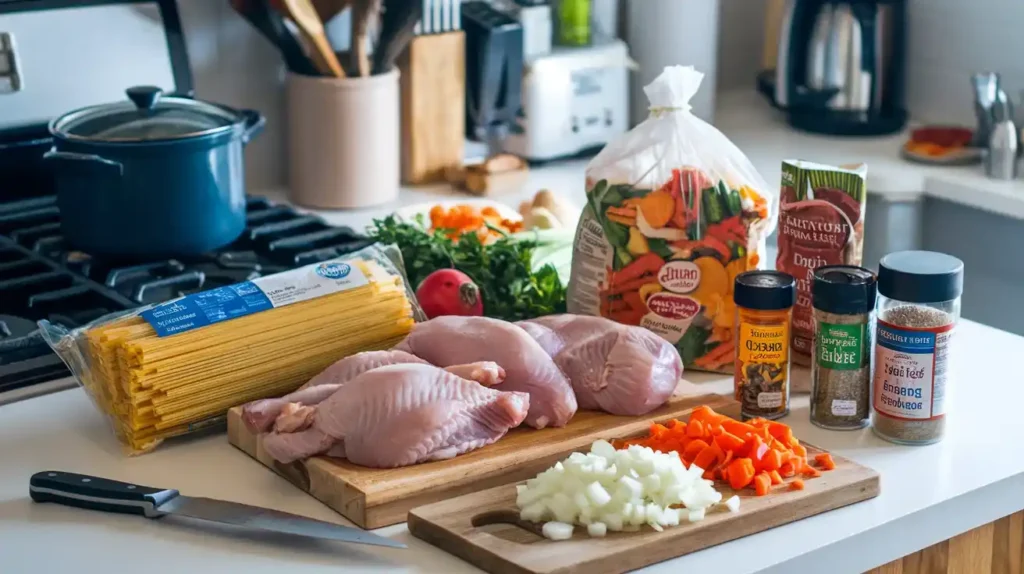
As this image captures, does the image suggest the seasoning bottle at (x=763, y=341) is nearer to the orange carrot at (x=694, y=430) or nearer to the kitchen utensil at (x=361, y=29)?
the orange carrot at (x=694, y=430)

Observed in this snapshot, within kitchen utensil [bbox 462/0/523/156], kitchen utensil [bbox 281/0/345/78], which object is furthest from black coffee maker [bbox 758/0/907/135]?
kitchen utensil [bbox 281/0/345/78]

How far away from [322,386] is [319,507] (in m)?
0.12

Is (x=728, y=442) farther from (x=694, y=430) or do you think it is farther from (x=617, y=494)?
(x=617, y=494)

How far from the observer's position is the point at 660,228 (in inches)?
54.5

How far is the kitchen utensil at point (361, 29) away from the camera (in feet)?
A: 6.59

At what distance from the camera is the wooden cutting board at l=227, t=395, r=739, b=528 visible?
1.10 meters

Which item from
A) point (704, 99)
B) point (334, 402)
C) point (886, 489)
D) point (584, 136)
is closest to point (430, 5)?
point (584, 136)

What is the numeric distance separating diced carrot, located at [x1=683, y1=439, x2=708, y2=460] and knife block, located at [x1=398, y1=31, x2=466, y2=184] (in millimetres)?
1157

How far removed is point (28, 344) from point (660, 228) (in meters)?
0.67

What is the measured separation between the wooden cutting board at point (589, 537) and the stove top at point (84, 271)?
539 millimetres

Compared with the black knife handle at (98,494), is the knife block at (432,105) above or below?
above

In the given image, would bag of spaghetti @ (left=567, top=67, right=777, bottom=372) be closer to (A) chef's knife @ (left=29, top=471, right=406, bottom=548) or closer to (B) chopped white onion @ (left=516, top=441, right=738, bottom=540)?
(B) chopped white onion @ (left=516, top=441, right=738, bottom=540)

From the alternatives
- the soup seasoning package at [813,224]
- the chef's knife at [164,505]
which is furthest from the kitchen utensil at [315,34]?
the chef's knife at [164,505]

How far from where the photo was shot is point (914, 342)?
118 centimetres
